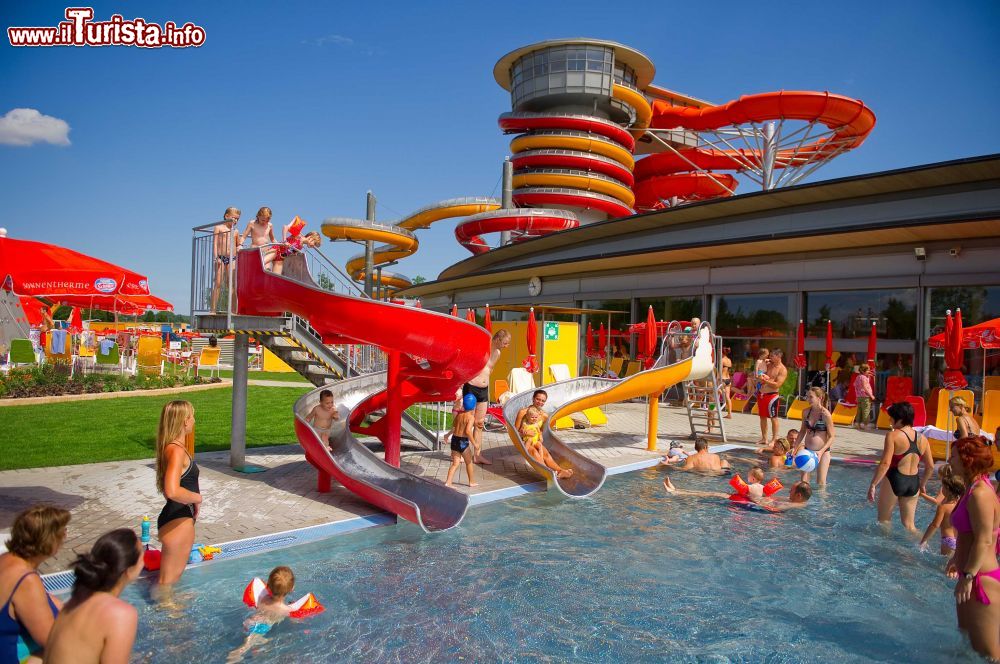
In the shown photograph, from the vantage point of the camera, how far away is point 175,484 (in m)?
4.71

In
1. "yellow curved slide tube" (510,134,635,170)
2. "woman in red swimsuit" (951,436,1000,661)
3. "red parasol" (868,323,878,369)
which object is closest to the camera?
"woman in red swimsuit" (951,436,1000,661)

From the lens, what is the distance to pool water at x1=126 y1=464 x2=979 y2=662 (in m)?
4.64

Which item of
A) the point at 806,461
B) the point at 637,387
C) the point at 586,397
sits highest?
the point at 637,387

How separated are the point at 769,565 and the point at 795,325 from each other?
1315 centimetres

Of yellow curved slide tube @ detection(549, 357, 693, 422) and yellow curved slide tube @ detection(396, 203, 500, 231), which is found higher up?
yellow curved slide tube @ detection(396, 203, 500, 231)

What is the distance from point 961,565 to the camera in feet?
13.5

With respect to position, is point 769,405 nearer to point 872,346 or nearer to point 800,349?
point 800,349

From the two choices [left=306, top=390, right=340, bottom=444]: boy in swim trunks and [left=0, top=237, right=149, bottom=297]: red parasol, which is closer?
[left=306, top=390, right=340, bottom=444]: boy in swim trunks

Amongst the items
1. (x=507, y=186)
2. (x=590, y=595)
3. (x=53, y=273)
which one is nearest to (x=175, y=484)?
(x=590, y=595)

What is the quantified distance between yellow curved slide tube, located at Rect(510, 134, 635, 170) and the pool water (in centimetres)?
2917

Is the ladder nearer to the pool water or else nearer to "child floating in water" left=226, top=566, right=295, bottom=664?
the pool water

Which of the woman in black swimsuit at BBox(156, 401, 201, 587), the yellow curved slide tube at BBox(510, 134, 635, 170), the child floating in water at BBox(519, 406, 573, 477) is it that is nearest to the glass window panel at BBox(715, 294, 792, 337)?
the child floating in water at BBox(519, 406, 573, 477)

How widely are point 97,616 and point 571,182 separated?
33.5m

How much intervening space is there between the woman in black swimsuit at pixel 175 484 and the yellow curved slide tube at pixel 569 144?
32.0 meters
